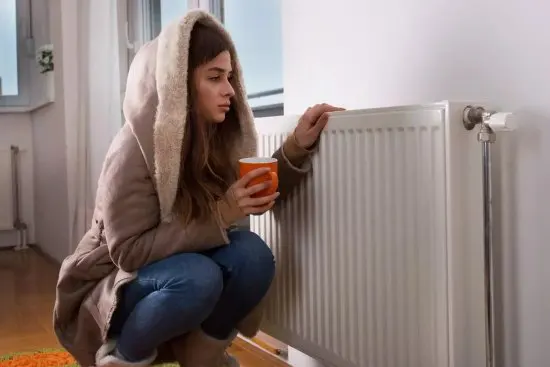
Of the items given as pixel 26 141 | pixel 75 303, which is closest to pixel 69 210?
pixel 26 141

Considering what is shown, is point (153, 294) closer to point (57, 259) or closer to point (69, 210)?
point (69, 210)

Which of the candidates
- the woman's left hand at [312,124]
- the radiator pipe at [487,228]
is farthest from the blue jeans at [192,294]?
the radiator pipe at [487,228]

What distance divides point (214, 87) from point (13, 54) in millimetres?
2813

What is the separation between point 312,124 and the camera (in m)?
1.21

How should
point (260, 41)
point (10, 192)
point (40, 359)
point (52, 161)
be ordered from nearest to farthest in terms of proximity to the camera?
point (40, 359), point (260, 41), point (52, 161), point (10, 192)

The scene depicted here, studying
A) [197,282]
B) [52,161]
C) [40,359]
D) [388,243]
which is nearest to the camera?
[388,243]

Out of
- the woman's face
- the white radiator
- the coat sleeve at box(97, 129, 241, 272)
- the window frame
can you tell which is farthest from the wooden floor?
the window frame

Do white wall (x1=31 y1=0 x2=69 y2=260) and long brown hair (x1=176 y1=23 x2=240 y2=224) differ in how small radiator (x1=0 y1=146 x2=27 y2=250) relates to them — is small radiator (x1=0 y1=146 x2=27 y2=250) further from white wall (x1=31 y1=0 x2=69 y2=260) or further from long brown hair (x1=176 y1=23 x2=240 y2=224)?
long brown hair (x1=176 y1=23 x2=240 y2=224)

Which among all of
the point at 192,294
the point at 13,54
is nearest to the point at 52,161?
the point at 13,54

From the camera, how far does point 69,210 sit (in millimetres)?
2805

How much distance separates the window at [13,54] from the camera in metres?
3.56

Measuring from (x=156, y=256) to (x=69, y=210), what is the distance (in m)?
1.77

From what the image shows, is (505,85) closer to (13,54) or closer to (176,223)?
(176,223)

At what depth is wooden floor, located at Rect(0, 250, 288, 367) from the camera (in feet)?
5.58
